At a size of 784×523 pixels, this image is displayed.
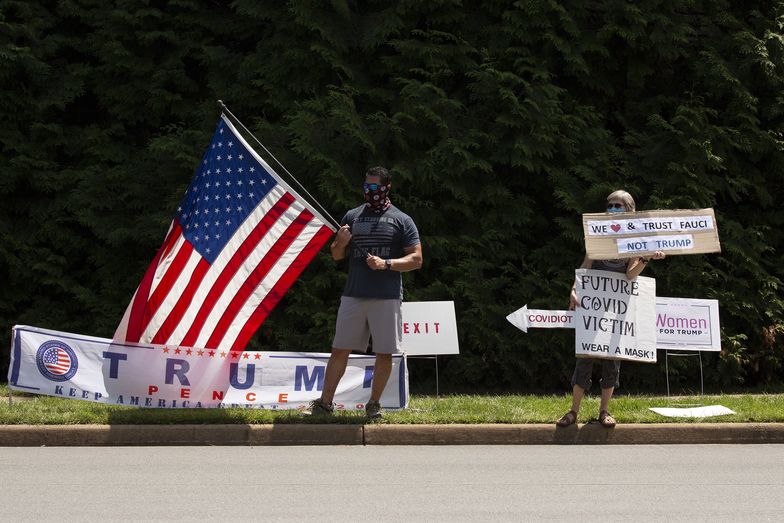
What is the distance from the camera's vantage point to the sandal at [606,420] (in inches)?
339

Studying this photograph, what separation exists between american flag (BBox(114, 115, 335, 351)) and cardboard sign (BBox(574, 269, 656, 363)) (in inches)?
86.6

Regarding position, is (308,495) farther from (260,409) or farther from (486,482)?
(260,409)

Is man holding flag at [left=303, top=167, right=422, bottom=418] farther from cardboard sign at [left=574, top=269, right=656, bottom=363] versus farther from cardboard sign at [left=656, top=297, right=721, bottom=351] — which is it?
cardboard sign at [left=656, top=297, right=721, bottom=351]

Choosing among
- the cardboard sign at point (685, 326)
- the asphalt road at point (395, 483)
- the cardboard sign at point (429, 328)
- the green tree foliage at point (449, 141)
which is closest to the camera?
the asphalt road at point (395, 483)

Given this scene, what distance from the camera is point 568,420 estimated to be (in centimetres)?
865

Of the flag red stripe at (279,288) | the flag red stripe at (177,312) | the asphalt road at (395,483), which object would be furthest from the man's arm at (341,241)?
the asphalt road at (395,483)

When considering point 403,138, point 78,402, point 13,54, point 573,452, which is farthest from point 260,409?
point 13,54

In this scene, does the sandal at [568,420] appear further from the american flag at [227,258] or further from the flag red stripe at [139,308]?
the flag red stripe at [139,308]

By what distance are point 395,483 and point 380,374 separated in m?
2.12

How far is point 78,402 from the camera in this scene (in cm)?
965

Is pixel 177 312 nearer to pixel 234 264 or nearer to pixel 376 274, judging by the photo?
pixel 234 264

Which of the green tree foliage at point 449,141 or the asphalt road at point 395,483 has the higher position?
the green tree foliage at point 449,141

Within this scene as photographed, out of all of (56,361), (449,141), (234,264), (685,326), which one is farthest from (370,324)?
(449,141)

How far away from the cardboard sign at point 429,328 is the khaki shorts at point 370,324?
1.85 meters
